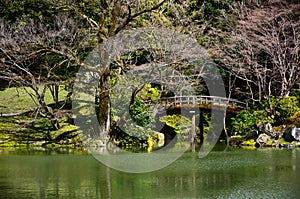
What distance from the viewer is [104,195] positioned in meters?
7.60

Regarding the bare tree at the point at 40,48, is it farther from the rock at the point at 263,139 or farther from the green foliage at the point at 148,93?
the rock at the point at 263,139

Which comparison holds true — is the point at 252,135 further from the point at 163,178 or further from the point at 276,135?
the point at 163,178

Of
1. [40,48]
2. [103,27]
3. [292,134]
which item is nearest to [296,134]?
[292,134]

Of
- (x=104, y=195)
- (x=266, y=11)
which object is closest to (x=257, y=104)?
(x=266, y=11)

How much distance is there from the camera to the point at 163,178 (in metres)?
9.27

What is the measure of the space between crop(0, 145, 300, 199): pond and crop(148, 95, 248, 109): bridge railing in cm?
637

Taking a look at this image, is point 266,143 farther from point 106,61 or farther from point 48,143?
point 48,143

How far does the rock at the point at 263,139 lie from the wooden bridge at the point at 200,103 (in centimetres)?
341

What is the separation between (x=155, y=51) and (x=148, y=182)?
1003 centimetres

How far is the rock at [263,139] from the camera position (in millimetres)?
16203

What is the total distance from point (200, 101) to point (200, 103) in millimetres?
84

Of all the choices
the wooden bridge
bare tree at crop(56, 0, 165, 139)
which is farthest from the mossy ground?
the wooden bridge

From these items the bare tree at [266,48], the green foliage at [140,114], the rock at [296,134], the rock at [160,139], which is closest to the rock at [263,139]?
the rock at [296,134]

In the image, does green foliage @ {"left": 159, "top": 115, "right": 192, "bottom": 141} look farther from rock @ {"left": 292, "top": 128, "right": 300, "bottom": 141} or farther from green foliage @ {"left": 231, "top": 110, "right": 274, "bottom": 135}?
rock @ {"left": 292, "top": 128, "right": 300, "bottom": 141}
